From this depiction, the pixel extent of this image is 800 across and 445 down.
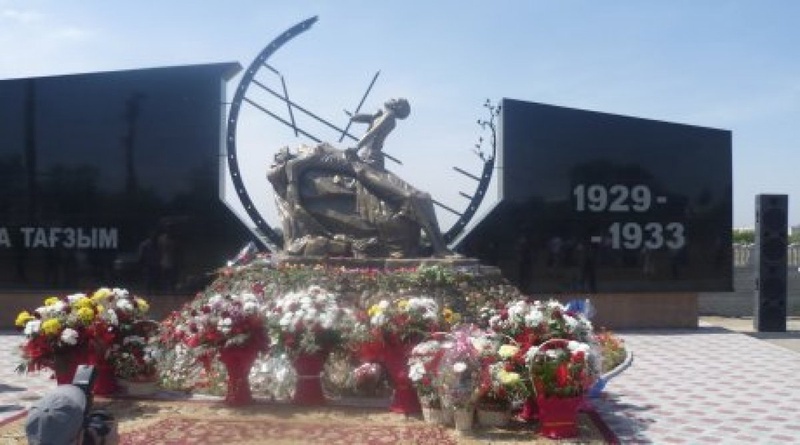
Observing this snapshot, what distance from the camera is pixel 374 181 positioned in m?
12.4

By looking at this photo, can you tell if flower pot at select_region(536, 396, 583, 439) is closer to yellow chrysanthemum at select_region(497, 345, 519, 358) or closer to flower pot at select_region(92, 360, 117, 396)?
yellow chrysanthemum at select_region(497, 345, 519, 358)

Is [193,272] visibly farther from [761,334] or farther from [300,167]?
[761,334]

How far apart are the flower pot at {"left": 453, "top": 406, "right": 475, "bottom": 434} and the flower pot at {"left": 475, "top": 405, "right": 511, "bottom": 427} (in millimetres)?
135

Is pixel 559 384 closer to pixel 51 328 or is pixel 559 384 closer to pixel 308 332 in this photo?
pixel 308 332

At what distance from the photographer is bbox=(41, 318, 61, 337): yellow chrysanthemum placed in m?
7.45

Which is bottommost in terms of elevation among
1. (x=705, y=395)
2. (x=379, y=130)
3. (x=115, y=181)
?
(x=705, y=395)

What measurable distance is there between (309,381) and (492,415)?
5.76ft

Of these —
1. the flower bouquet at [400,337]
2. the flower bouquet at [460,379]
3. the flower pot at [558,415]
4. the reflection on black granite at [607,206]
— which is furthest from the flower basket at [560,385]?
the reflection on black granite at [607,206]

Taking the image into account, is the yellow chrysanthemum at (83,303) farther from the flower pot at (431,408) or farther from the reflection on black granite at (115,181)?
the reflection on black granite at (115,181)

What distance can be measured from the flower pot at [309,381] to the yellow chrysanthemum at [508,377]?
169cm

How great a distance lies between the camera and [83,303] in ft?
25.6

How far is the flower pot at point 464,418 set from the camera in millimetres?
6418

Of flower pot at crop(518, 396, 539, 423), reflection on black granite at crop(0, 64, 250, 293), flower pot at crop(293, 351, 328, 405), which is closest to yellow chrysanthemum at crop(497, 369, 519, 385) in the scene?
flower pot at crop(518, 396, 539, 423)

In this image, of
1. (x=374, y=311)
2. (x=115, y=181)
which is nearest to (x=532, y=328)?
(x=374, y=311)
